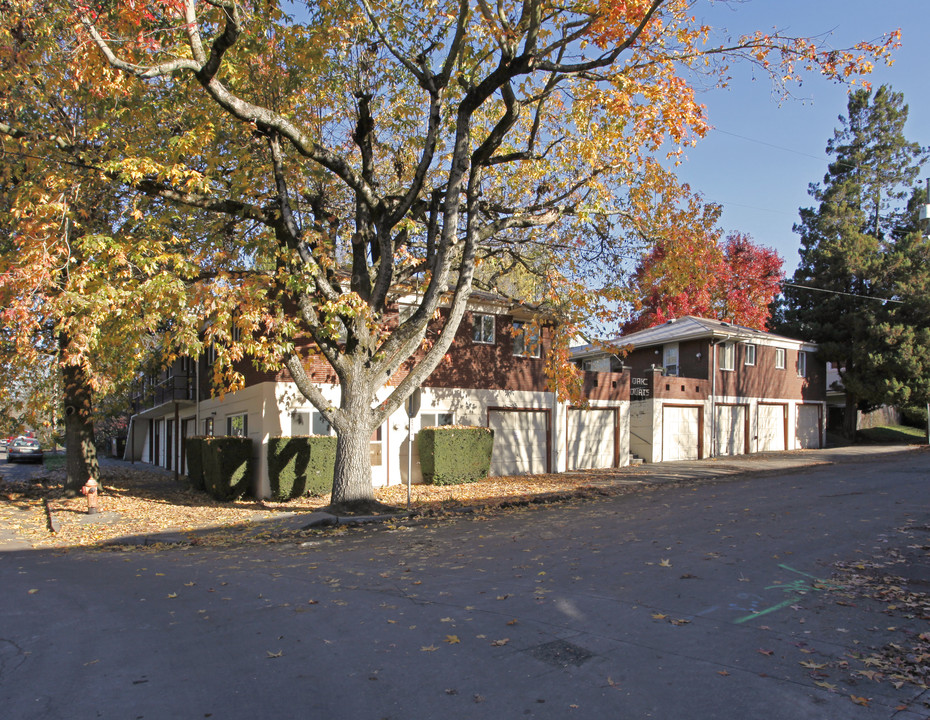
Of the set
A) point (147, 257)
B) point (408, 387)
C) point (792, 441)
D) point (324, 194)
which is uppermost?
point (324, 194)

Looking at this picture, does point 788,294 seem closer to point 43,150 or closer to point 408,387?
point 408,387

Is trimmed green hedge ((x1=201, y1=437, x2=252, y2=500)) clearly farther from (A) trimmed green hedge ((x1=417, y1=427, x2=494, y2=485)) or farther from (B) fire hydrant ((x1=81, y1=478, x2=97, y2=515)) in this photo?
(A) trimmed green hedge ((x1=417, y1=427, x2=494, y2=485))

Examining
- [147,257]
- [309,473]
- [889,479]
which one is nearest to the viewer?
[147,257]

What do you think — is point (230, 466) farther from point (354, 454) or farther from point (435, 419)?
point (435, 419)

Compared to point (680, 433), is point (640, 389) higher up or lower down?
higher up

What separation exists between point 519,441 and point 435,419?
11.5 feet

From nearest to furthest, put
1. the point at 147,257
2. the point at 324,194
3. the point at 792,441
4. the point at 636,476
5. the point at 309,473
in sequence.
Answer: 1. the point at 147,257
2. the point at 324,194
3. the point at 309,473
4. the point at 636,476
5. the point at 792,441

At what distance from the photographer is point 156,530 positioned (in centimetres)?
1341

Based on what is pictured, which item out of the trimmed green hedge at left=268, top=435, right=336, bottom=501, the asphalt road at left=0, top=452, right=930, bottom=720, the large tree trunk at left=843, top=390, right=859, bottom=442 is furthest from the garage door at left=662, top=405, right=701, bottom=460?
the asphalt road at left=0, top=452, right=930, bottom=720

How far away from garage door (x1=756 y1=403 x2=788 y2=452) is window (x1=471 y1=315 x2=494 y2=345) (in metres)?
17.2

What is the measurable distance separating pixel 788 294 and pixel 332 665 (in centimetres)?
4043

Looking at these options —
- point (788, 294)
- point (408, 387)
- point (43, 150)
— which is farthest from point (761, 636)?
point (788, 294)

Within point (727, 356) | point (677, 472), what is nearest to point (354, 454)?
point (677, 472)

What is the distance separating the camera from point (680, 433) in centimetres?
2872
